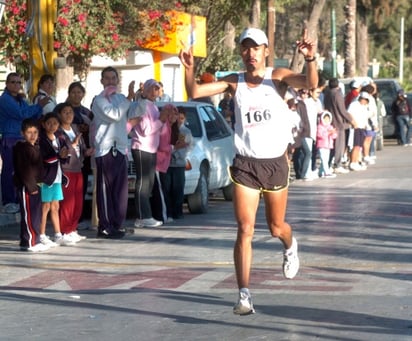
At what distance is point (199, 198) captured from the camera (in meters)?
16.9

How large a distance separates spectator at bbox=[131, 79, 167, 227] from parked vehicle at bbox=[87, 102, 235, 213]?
Result: 0.63 m

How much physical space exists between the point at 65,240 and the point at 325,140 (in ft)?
35.0

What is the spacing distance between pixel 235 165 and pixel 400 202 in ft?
30.2

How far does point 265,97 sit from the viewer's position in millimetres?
8797

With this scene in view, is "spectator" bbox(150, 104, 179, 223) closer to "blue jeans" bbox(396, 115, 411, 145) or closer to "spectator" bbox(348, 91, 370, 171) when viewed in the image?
"spectator" bbox(348, 91, 370, 171)

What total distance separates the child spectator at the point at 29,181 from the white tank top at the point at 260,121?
4.78 m

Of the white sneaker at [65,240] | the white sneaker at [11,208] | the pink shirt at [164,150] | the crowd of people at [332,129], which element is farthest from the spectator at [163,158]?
the crowd of people at [332,129]

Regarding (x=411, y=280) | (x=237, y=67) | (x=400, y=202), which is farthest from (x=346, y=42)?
(x=411, y=280)

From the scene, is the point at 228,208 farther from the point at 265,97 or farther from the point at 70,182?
the point at 265,97

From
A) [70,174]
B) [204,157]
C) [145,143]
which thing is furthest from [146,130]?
[204,157]

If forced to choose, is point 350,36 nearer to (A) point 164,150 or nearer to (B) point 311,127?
(B) point 311,127

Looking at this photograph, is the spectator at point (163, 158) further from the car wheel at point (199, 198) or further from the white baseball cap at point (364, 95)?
the white baseball cap at point (364, 95)

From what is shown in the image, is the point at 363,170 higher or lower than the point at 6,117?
lower

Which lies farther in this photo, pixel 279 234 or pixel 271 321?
pixel 279 234
